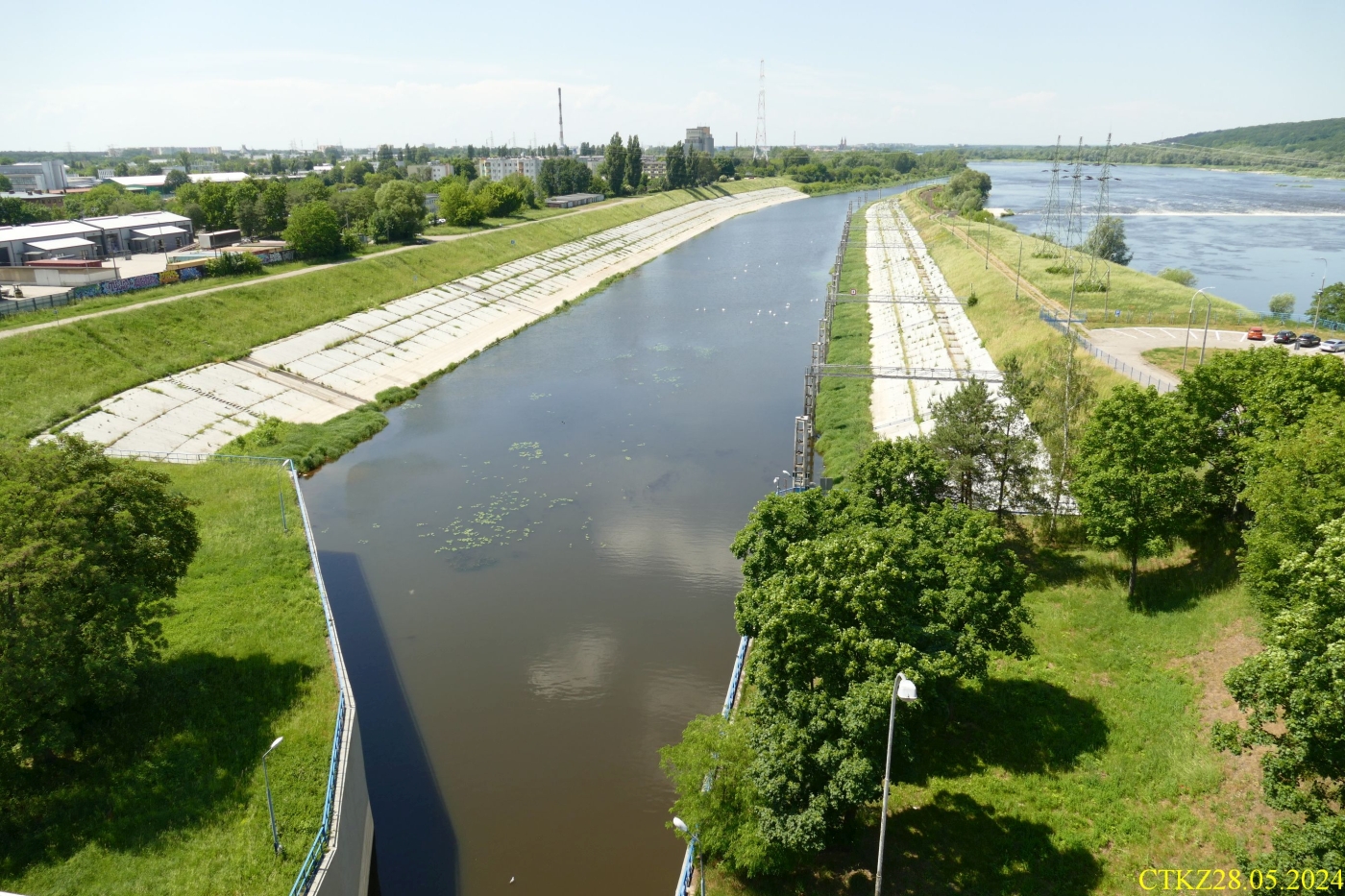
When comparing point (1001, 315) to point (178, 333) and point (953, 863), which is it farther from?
point (178, 333)

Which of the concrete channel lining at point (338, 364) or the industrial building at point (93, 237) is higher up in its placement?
the industrial building at point (93, 237)

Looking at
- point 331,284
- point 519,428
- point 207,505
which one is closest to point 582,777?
point 207,505

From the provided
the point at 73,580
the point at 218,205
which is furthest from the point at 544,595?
the point at 218,205

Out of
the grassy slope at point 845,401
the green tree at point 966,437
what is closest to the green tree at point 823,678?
the green tree at point 966,437

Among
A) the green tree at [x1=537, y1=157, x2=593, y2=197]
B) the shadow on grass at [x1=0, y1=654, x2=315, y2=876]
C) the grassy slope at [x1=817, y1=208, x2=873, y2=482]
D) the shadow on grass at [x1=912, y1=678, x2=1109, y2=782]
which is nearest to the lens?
the shadow on grass at [x1=0, y1=654, x2=315, y2=876]

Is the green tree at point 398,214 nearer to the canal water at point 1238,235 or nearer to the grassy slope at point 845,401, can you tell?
the grassy slope at point 845,401

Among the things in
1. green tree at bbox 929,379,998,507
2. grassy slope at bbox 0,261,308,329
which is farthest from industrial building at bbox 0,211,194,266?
green tree at bbox 929,379,998,507

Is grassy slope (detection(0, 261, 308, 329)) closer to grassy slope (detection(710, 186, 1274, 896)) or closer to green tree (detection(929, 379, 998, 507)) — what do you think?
green tree (detection(929, 379, 998, 507))
